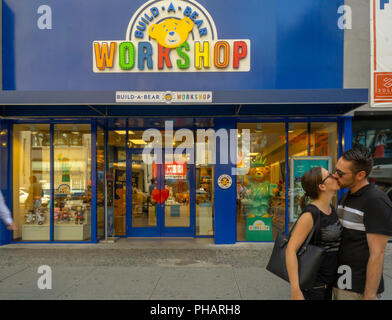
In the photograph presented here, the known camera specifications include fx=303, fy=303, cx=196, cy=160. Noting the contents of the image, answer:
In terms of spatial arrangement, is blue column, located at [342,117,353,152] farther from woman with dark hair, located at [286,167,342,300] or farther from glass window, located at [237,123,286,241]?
woman with dark hair, located at [286,167,342,300]

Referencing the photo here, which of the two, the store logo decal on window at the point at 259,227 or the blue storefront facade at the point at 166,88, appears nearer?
the blue storefront facade at the point at 166,88

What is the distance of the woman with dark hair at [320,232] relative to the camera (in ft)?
7.91

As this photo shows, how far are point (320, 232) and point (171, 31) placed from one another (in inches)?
256

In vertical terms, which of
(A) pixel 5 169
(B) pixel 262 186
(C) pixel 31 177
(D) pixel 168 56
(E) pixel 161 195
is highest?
(D) pixel 168 56

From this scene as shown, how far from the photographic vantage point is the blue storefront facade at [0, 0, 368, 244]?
751 cm

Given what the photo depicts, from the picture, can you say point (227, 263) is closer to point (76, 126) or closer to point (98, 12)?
point (76, 126)

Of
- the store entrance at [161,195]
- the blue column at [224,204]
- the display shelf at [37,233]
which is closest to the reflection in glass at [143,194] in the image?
the store entrance at [161,195]

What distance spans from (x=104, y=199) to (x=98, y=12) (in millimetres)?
4790

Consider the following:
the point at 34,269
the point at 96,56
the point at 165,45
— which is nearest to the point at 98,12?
the point at 96,56

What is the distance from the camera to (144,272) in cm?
572

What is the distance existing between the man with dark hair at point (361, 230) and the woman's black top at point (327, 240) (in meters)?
0.06

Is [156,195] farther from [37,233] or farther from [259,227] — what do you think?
[37,233]

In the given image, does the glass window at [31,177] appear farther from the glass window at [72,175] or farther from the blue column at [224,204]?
the blue column at [224,204]

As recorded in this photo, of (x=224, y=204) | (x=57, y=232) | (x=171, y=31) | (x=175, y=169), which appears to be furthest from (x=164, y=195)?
(x=171, y=31)
